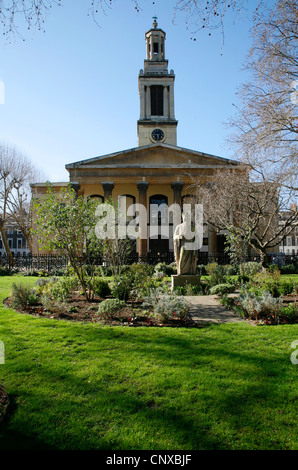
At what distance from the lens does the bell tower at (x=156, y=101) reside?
38281 mm

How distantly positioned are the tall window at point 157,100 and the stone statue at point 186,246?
3251 cm

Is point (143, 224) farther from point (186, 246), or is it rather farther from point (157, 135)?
point (186, 246)

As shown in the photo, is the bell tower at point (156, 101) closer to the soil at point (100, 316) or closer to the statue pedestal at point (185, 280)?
the statue pedestal at point (185, 280)

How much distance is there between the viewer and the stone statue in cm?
1081

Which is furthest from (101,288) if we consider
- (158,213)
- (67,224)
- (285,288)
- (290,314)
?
(158,213)

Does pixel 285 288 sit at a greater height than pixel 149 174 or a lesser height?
lesser

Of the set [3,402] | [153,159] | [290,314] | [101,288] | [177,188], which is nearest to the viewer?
[3,402]

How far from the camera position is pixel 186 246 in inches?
431

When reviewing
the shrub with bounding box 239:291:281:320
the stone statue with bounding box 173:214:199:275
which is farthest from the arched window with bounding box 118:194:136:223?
the shrub with bounding box 239:291:281:320

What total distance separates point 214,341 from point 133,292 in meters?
4.76

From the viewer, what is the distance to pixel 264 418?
121 inches

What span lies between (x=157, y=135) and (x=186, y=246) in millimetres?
29883

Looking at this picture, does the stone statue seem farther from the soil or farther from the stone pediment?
the stone pediment
